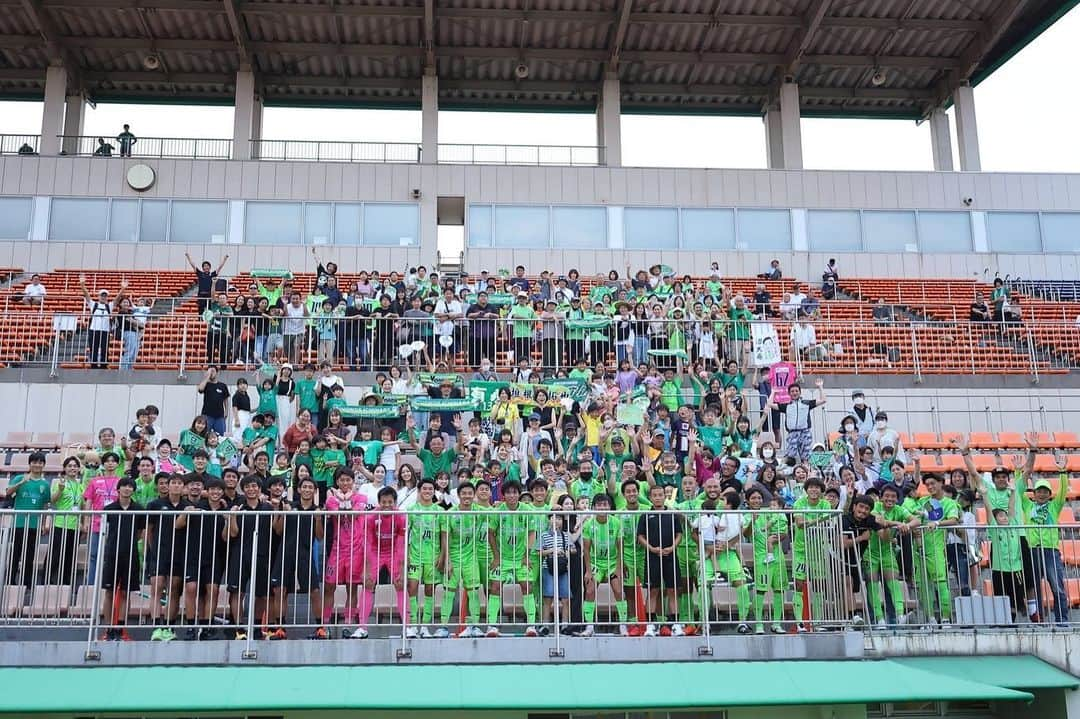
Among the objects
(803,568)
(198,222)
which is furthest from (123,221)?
(803,568)

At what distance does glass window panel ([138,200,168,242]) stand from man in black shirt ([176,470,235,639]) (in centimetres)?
1929

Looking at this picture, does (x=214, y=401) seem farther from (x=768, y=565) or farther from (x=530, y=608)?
(x=768, y=565)

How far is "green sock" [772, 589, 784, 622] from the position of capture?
32.2 feet

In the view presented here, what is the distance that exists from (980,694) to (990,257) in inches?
855

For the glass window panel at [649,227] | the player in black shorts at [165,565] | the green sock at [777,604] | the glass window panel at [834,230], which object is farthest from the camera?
the glass window panel at [834,230]

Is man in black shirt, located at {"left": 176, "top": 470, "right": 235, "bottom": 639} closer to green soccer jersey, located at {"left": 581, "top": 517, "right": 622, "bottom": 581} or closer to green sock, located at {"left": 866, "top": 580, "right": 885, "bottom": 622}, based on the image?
green soccer jersey, located at {"left": 581, "top": 517, "right": 622, "bottom": 581}

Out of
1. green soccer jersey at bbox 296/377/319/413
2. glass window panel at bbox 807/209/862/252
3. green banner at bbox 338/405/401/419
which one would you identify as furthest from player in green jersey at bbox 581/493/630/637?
glass window panel at bbox 807/209/862/252

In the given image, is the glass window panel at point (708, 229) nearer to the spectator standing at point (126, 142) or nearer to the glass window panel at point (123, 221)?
the glass window panel at point (123, 221)

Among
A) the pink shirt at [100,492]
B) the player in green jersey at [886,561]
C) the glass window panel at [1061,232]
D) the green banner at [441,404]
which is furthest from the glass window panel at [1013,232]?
the pink shirt at [100,492]

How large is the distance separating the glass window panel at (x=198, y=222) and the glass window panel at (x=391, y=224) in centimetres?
361

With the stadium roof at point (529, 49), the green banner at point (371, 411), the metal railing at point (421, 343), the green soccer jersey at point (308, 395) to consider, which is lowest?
the green banner at point (371, 411)

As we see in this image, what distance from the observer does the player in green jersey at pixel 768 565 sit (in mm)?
9758

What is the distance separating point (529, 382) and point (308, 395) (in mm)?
3159

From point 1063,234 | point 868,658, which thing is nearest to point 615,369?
point 868,658
